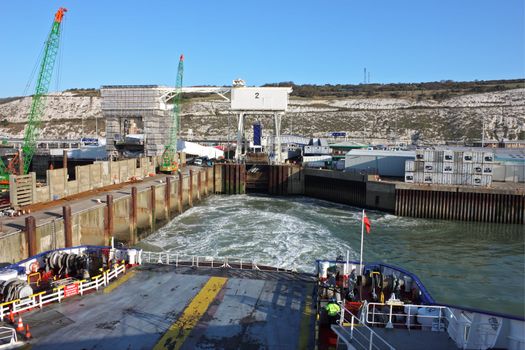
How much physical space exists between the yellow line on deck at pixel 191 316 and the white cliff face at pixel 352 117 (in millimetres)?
90616

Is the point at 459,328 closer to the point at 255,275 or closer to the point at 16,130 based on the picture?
the point at 255,275

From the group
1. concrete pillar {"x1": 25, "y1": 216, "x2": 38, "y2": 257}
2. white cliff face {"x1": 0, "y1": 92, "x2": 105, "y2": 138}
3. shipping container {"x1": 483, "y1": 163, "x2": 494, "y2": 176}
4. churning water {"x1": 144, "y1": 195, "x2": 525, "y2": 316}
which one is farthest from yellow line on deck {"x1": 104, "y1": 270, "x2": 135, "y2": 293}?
white cliff face {"x1": 0, "y1": 92, "x2": 105, "y2": 138}

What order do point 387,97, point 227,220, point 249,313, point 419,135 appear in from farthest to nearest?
point 387,97
point 419,135
point 227,220
point 249,313

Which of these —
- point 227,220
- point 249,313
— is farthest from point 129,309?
point 227,220

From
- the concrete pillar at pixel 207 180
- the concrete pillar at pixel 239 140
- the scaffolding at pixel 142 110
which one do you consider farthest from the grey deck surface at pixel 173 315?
the scaffolding at pixel 142 110

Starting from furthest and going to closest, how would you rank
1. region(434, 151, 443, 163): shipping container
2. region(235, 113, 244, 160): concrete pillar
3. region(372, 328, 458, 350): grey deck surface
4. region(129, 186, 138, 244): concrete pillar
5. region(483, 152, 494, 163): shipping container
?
region(235, 113, 244, 160): concrete pillar < region(434, 151, 443, 163): shipping container < region(483, 152, 494, 163): shipping container < region(129, 186, 138, 244): concrete pillar < region(372, 328, 458, 350): grey deck surface

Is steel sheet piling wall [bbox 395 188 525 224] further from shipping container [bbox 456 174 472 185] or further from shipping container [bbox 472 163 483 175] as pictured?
shipping container [bbox 472 163 483 175]

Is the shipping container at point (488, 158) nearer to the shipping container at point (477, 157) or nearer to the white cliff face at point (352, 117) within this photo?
the shipping container at point (477, 157)

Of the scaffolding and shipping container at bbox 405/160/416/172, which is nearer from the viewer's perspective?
shipping container at bbox 405/160/416/172

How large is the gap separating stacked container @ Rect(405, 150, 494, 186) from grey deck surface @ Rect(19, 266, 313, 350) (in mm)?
34423

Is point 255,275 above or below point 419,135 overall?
below

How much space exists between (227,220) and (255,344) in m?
30.2

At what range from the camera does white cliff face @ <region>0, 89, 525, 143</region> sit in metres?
125

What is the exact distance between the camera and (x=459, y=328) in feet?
32.4
